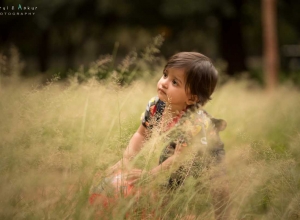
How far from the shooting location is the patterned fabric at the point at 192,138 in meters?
1.90

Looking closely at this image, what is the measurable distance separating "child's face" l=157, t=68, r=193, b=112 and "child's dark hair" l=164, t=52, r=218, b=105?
0.03 m

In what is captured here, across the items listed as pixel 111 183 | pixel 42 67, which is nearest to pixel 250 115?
pixel 111 183

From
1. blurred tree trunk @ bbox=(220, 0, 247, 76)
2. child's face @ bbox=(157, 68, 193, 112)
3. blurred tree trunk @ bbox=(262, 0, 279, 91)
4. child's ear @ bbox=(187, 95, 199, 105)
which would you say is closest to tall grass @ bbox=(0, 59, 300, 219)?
child's face @ bbox=(157, 68, 193, 112)

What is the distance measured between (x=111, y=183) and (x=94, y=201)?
15 centimetres

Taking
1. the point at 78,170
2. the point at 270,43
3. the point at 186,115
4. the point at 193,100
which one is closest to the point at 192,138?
the point at 186,115

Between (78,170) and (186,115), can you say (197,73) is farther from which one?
(78,170)

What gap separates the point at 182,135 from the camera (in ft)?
6.65

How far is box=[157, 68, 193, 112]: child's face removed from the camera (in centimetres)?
225

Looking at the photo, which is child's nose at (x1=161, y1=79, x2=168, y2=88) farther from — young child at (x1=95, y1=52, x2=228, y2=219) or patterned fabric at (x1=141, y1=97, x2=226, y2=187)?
patterned fabric at (x1=141, y1=97, x2=226, y2=187)

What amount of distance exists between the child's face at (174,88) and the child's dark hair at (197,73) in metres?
0.03

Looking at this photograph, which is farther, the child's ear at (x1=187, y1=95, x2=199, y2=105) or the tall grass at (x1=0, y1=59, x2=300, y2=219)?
the child's ear at (x1=187, y1=95, x2=199, y2=105)

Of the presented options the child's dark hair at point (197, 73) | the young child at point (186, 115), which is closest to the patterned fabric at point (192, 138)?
the young child at point (186, 115)

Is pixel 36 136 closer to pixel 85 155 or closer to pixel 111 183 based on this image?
pixel 85 155

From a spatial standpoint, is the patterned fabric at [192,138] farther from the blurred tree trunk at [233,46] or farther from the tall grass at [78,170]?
the blurred tree trunk at [233,46]
